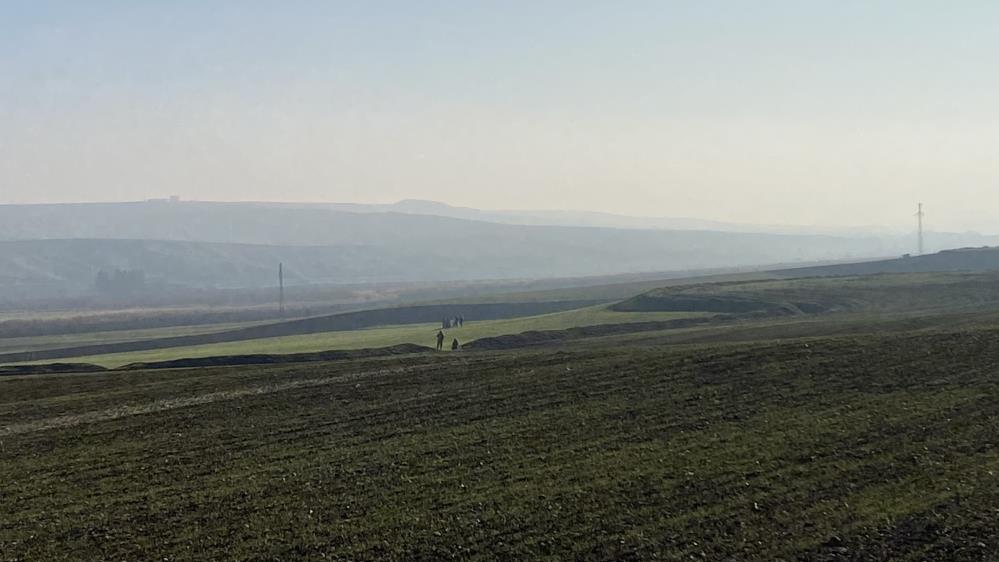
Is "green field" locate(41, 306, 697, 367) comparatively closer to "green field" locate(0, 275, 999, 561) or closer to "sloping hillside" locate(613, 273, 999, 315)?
"sloping hillside" locate(613, 273, 999, 315)

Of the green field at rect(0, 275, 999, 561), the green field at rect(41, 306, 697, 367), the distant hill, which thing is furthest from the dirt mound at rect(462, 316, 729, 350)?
the distant hill

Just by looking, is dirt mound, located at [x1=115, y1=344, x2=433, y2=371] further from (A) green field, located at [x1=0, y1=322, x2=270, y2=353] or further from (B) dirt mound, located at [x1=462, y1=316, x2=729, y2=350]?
(A) green field, located at [x1=0, y1=322, x2=270, y2=353]

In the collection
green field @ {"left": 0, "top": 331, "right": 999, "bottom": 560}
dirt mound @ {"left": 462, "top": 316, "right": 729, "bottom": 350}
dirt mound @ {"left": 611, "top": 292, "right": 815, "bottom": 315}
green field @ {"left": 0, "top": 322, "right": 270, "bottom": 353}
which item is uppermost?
dirt mound @ {"left": 611, "top": 292, "right": 815, "bottom": 315}

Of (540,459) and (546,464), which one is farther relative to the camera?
(540,459)

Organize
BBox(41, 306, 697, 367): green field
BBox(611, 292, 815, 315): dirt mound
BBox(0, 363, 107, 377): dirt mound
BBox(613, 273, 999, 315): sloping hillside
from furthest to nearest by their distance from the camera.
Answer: BBox(611, 292, 815, 315): dirt mound, BBox(613, 273, 999, 315): sloping hillside, BBox(41, 306, 697, 367): green field, BBox(0, 363, 107, 377): dirt mound

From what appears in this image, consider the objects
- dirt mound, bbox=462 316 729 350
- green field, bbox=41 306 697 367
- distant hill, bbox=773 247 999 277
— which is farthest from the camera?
distant hill, bbox=773 247 999 277

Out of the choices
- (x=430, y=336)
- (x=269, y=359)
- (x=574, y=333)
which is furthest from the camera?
(x=430, y=336)

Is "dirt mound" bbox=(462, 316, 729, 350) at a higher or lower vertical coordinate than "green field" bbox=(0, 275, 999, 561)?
higher

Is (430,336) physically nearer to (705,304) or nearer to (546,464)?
(705,304)

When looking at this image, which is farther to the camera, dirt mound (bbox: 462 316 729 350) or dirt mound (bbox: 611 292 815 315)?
dirt mound (bbox: 611 292 815 315)

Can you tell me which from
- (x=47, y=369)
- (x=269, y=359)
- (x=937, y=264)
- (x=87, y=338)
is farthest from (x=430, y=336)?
(x=937, y=264)

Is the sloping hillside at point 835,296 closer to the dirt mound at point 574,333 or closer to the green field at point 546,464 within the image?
the dirt mound at point 574,333

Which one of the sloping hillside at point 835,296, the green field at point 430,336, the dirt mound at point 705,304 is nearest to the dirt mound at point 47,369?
the green field at point 430,336

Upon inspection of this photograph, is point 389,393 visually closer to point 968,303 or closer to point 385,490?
Result: point 385,490
